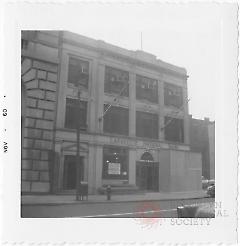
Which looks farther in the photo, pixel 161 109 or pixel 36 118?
pixel 161 109

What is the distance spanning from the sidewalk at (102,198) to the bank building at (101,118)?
0.36 ft

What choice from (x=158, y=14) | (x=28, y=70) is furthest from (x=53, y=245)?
(x=158, y=14)

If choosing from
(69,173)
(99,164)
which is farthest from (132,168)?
(69,173)

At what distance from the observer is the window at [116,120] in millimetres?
6689

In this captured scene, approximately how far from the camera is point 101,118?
680 centimetres

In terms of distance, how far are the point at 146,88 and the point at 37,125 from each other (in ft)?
7.40

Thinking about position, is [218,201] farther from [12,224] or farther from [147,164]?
[12,224]

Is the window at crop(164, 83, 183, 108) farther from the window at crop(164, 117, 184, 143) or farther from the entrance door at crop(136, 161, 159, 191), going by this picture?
the entrance door at crop(136, 161, 159, 191)

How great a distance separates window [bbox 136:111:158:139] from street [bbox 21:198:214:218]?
1.30 metres

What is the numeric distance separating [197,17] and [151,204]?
3561 millimetres

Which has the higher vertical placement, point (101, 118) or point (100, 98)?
point (100, 98)

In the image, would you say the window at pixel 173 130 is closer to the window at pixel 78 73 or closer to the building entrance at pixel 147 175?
the building entrance at pixel 147 175

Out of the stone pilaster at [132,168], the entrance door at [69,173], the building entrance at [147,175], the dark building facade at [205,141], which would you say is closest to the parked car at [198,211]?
the dark building facade at [205,141]

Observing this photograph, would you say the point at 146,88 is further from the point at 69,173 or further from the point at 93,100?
the point at 69,173
